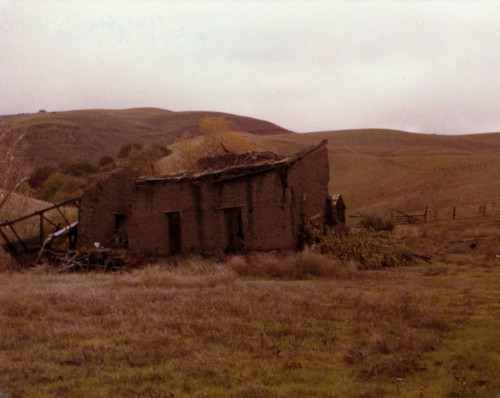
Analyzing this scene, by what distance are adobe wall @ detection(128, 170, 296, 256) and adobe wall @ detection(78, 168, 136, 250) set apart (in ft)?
6.45

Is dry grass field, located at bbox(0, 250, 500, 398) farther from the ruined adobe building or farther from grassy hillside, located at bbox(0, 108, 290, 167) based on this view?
grassy hillside, located at bbox(0, 108, 290, 167)

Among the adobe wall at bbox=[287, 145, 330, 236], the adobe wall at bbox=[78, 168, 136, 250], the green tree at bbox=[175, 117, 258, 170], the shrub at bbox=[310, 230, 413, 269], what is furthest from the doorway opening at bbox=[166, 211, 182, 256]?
the green tree at bbox=[175, 117, 258, 170]

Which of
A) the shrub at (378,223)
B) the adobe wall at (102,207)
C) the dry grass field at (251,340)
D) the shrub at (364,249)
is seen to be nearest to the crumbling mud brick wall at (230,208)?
the shrub at (364,249)

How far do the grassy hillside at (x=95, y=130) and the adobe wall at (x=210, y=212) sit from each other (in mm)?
36189

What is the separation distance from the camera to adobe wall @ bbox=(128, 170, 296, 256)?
1587cm

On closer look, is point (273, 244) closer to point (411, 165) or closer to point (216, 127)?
point (216, 127)

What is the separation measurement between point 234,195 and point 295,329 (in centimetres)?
948

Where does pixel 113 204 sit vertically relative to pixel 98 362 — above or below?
above

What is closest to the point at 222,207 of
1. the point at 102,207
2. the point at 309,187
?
the point at 309,187

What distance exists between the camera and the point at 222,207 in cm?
1692

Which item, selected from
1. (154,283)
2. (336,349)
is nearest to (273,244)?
(154,283)

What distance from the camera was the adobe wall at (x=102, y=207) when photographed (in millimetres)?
19594

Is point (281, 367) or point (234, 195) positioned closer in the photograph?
point (281, 367)

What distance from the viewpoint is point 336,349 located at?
266 inches
